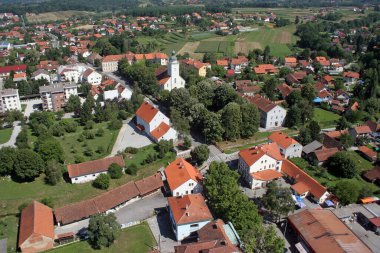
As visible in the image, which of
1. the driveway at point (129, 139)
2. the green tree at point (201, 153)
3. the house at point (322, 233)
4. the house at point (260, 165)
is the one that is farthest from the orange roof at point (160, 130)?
the house at point (322, 233)

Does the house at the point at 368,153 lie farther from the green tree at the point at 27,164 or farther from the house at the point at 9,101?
the house at the point at 9,101

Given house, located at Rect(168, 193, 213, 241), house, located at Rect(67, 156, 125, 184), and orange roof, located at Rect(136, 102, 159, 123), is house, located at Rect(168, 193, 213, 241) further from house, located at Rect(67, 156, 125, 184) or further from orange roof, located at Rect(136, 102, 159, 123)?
orange roof, located at Rect(136, 102, 159, 123)

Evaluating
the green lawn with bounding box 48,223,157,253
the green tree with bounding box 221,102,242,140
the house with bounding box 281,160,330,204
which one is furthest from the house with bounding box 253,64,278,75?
the green lawn with bounding box 48,223,157,253

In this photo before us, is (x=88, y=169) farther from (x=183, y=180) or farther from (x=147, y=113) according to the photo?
(x=147, y=113)

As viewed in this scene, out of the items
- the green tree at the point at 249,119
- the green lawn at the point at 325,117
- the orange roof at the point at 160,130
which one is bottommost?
the green lawn at the point at 325,117

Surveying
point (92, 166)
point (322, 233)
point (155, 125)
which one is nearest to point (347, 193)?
point (322, 233)

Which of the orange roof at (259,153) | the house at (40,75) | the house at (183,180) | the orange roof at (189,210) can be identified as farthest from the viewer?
the house at (40,75)
